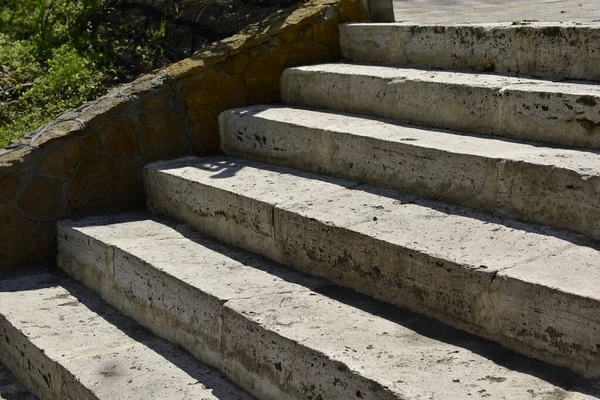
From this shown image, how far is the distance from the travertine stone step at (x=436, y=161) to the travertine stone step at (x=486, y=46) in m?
0.54

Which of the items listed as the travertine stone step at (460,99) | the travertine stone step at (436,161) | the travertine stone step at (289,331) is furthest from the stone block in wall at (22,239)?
the travertine stone step at (460,99)

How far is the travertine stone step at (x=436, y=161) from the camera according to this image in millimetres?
3195

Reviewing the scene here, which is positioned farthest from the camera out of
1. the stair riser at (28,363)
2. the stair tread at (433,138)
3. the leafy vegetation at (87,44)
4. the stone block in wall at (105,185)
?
Answer: the leafy vegetation at (87,44)

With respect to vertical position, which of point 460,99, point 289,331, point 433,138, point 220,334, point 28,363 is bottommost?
point 28,363

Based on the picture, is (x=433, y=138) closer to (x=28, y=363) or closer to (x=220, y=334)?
(x=220, y=334)

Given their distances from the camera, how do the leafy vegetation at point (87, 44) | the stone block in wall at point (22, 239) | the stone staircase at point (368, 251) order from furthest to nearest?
1. the leafy vegetation at point (87, 44)
2. the stone block in wall at point (22, 239)
3. the stone staircase at point (368, 251)

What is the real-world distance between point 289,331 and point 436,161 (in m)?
1.06

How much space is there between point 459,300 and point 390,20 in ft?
9.44

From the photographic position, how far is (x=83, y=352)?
12.1ft

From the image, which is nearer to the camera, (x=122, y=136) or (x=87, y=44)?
(x=122, y=136)

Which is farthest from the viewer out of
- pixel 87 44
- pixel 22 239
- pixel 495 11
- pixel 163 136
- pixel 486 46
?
pixel 87 44

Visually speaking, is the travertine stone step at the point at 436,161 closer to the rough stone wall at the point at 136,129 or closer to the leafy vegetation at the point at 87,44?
the rough stone wall at the point at 136,129

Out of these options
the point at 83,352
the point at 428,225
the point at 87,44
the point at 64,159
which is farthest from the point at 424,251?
the point at 87,44

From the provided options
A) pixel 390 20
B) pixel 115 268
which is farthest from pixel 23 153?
pixel 390 20
